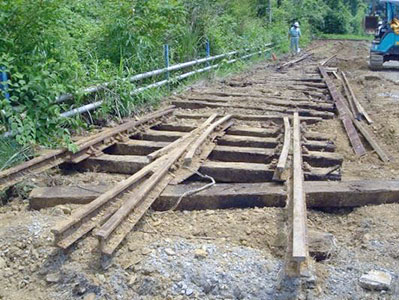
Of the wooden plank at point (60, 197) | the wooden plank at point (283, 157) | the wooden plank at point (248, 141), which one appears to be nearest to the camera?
the wooden plank at point (60, 197)

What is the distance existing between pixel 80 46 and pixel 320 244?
593cm

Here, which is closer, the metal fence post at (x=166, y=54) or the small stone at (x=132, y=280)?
the small stone at (x=132, y=280)

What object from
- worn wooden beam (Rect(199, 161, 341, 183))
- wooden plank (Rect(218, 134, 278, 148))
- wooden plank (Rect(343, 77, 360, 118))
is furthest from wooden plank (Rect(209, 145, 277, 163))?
wooden plank (Rect(343, 77, 360, 118))

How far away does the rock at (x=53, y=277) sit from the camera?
327 cm

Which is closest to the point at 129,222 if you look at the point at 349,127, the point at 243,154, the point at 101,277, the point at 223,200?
the point at 101,277

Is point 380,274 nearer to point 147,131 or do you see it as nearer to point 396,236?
point 396,236

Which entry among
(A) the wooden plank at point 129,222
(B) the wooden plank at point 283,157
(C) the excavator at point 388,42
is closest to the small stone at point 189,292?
(A) the wooden plank at point 129,222

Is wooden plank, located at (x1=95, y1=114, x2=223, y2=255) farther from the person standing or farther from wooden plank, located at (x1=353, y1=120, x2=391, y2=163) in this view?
the person standing

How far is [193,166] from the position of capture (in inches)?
203

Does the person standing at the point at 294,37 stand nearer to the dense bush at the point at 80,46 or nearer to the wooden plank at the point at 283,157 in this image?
the dense bush at the point at 80,46

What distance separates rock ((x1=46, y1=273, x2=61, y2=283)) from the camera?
10.7 feet

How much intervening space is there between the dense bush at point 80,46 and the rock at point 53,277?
2110mm

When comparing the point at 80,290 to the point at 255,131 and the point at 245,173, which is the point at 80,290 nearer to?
the point at 245,173

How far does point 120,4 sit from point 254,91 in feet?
12.1
